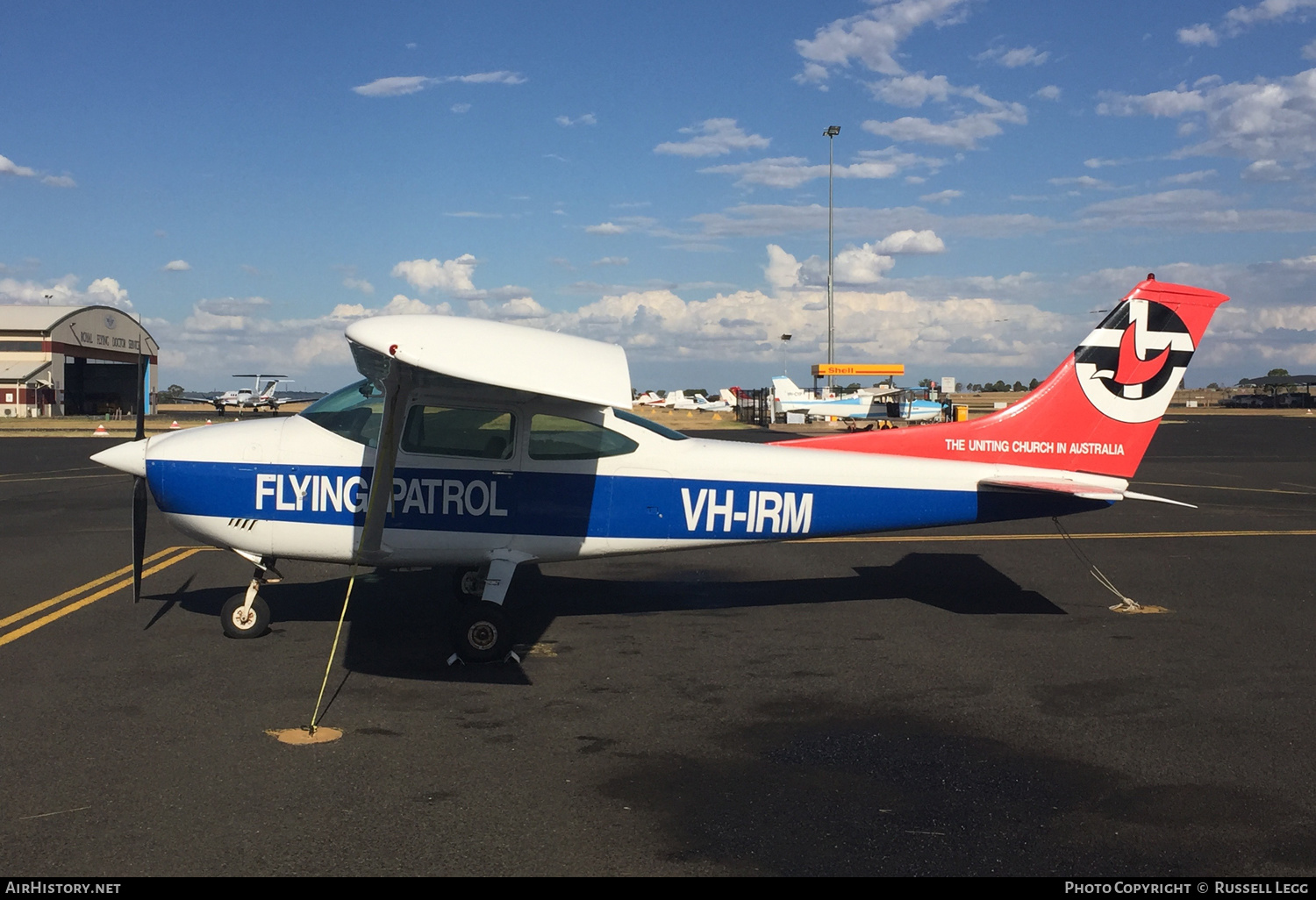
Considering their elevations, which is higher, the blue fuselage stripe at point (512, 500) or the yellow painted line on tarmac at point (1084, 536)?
the blue fuselage stripe at point (512, 500)

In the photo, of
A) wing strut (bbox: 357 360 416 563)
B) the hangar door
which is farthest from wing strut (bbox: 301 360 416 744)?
the hangar door

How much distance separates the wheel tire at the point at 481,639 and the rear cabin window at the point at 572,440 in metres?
1.33

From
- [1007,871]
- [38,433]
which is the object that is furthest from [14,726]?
[38,433]

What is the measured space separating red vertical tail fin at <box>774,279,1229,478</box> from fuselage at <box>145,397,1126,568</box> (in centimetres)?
118

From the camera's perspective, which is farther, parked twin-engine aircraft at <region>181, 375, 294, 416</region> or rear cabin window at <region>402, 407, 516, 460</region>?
parked twin-engine aircraft at <region>181, 375, 294, 416</region>

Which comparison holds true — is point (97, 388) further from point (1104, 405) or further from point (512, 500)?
point (1104, 405)

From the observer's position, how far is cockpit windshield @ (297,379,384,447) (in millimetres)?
7453

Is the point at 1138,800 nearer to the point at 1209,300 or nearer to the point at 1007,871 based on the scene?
the point at 1007,871

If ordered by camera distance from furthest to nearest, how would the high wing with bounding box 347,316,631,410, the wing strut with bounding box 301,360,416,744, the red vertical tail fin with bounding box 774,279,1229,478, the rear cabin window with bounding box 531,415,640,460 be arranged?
the red vertical tail fin with bounding box 774,279,1229,478 → the rear cabin window with bounding box 531,415,640,460 → the wing strut with bounding box 301,360,416,744 → the high wing with bounding box 347,316,631,410

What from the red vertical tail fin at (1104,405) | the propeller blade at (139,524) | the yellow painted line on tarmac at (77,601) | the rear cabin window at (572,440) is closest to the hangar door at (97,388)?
the yellow painted line on tarmac at (77,601)

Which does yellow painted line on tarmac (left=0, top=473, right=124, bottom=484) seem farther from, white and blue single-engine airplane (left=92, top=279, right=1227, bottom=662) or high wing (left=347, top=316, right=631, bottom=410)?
high wing (left=347, top=316, right=631, bottom=410)

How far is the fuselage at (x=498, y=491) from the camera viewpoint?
287 inches

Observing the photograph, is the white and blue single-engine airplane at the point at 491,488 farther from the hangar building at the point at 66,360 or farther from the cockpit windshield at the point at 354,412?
the hangar building at the point at 66,360

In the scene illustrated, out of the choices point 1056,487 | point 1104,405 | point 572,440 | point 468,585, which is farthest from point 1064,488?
point 468,585
